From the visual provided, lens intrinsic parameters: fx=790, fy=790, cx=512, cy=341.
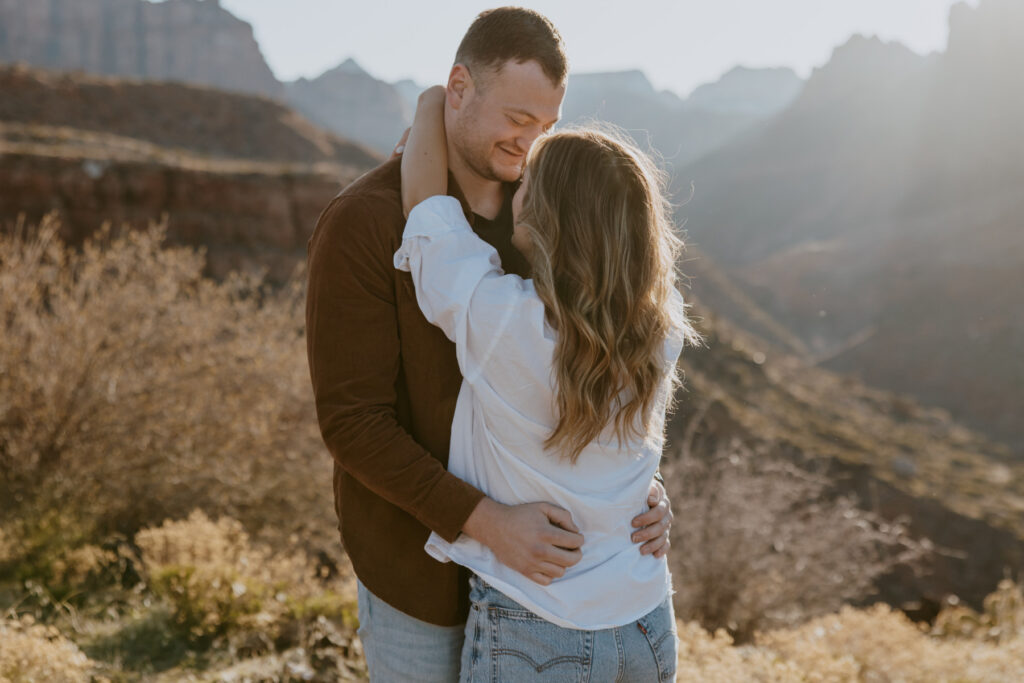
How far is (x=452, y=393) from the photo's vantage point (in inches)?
70.7

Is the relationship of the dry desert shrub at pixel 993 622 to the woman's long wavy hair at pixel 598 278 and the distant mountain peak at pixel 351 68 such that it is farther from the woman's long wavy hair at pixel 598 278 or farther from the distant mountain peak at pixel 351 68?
the distant mountain peak at pixel 351 68

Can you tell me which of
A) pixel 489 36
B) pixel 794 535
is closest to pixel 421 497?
pixel 489 36

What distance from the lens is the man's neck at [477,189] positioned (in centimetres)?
208

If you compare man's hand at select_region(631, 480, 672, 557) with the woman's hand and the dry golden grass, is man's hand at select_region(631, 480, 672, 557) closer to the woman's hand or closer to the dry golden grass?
the woman's hand

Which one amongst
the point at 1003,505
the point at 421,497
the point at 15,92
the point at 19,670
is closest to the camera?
the point at 421,497

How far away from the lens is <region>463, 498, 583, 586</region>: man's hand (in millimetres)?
1556

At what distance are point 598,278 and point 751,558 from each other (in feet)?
23.8

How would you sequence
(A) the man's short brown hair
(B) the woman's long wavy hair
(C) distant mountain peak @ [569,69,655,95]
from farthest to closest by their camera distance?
(C) distant mountain peak @ [569,69,655,95]
(A) the man's short brown hair
(B) the woman's long wavy hair

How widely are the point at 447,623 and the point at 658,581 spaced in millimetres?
480

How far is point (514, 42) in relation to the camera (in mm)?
1928

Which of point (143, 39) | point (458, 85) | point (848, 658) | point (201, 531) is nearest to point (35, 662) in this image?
point (201, 531)

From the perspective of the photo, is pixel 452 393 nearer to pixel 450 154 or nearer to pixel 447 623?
pixel 447 623

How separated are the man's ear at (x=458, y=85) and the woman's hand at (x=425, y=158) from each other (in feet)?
0.18

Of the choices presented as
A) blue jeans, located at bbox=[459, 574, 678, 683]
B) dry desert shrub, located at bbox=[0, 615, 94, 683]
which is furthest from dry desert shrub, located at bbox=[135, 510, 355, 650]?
blue jeans, located at bbox=[459, 574, 678, 683]
